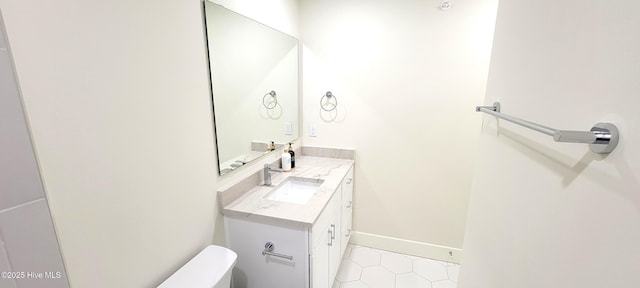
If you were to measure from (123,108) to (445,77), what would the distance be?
2110 millimetres

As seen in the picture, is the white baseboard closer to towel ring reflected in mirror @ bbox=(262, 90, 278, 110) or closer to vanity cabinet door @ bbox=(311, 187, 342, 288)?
vanity cabinet door @ bbox=(311, 187, 342, 288)

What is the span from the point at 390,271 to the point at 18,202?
2.33m

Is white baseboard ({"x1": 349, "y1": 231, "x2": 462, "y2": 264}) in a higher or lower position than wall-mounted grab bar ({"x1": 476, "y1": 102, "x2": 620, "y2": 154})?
lower

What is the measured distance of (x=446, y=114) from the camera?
2.12m

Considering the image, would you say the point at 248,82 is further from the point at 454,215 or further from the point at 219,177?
the point at 454,215

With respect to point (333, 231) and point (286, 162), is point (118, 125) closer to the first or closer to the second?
point (286, 162)

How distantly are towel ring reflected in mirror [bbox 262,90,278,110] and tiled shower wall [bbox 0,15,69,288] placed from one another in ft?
4.54

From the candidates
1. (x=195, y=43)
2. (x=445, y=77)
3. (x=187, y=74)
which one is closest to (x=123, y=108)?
(x=187, y=74)

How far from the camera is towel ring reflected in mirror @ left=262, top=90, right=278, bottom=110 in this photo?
1944 mm

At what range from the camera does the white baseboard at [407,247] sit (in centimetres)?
237

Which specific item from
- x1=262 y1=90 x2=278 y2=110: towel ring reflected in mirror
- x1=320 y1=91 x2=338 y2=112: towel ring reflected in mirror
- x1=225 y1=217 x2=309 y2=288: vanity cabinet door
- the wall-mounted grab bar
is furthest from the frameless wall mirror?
the wall-mounted grab bar

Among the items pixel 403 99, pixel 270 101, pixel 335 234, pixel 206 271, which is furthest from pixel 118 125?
pixel 403 99

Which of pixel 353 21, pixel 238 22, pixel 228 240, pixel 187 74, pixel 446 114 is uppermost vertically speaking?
pixel 353 21

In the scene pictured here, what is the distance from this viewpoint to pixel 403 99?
2186 mm
